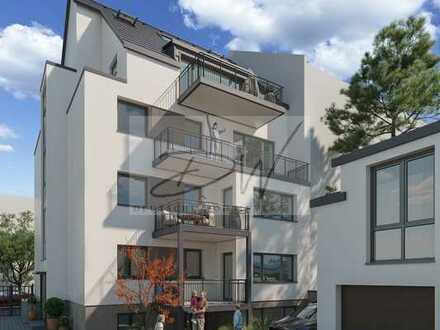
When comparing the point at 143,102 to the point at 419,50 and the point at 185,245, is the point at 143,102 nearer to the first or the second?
the point at 185,245

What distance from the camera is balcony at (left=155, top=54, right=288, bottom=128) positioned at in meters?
18.1

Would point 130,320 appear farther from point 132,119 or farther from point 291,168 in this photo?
point 291,168

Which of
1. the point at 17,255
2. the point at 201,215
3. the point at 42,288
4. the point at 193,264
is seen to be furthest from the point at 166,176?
the point at 17,255

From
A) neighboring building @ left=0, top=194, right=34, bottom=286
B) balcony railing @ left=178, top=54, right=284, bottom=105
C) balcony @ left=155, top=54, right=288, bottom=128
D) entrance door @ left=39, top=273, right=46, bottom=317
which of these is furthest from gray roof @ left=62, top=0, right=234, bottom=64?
neighboring building @ left=0, top=194, right=34, bottom=286

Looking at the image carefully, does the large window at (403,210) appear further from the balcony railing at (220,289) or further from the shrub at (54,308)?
the shrub at (54,308)

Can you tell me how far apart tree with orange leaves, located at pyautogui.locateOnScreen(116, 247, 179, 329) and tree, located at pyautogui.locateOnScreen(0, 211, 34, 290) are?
1680 cm

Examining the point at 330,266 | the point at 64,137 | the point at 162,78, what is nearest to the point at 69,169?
the point at 64,137

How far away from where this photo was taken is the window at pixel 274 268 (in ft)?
60.8

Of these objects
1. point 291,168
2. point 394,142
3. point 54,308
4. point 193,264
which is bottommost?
point 54,308

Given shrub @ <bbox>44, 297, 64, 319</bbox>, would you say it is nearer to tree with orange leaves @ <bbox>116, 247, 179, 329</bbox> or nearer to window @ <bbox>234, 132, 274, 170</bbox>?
tree with orange leaves @ <bbox>116, 247, 179, 329</bbox>

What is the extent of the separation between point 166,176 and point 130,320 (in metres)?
5.42

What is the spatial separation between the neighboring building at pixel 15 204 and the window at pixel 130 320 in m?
28.7

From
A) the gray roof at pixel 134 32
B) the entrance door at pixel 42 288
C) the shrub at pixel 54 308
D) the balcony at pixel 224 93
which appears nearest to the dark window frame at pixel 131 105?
the balcony at pixel 224 93

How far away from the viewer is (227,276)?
1830cm
